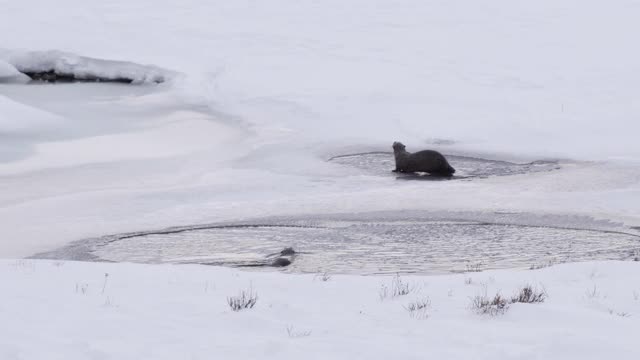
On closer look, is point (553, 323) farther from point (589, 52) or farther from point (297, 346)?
point (589, 52)

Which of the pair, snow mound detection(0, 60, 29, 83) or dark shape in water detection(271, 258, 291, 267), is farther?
snow mound detection(0, 60, 29, 83)

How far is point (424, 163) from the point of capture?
16.5 m

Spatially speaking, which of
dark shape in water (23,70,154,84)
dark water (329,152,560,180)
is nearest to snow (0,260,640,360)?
dark water (329,152,560,180)

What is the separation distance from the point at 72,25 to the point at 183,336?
24397 mm

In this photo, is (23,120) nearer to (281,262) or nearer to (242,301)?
(281,262)

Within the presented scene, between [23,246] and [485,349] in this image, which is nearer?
[485,349]

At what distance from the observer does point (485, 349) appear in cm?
734

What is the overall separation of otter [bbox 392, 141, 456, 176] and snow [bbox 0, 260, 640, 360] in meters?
6.38

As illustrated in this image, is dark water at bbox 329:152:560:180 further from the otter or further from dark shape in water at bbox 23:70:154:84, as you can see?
dark shape in water at bbox 23:70:154:84

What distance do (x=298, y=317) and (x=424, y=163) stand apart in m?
8.57

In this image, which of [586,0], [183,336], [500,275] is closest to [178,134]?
[500,275]

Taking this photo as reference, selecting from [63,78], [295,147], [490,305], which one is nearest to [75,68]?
[63,78]

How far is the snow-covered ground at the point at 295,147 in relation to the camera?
25.7 ft

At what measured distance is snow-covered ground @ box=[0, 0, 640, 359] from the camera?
25.7 feet
